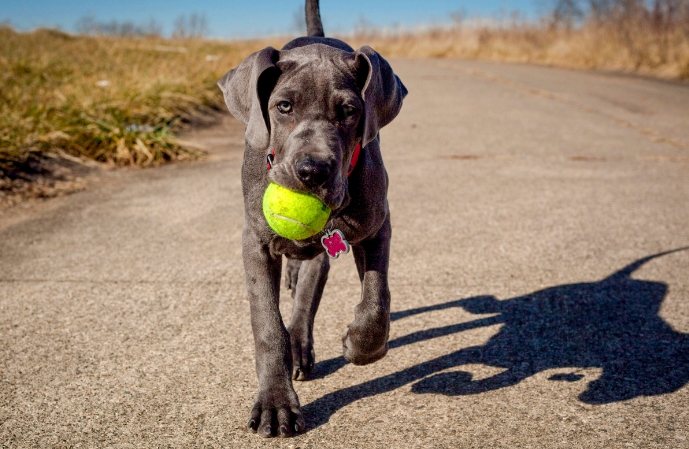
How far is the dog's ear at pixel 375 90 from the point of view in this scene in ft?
9.74

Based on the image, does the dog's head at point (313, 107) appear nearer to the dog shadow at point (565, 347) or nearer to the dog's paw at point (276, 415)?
the dog's paw at point (276, 415)

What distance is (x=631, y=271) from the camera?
4.66 metres

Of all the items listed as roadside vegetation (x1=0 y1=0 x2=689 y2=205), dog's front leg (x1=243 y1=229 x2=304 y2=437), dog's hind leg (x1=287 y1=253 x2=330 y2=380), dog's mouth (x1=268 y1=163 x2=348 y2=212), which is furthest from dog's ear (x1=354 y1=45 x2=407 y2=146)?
roadside vegetation (x1=0 y1=0 x2=689 y2=205)

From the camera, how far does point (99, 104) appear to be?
28.0 ft

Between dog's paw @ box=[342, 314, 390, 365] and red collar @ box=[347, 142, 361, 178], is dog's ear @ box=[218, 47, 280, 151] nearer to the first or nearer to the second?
red collar @ box=[347, 142, 361, 178]

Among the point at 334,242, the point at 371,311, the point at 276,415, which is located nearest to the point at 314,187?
the point at 334,242

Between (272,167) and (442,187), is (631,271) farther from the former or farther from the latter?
(272,167)

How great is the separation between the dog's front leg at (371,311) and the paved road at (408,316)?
0.71ft

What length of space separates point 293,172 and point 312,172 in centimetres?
10

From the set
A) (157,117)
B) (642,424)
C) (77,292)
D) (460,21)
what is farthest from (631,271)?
(460,21)

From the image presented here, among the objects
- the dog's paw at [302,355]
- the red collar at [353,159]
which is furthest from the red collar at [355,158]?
the dog's paw at [302,355]

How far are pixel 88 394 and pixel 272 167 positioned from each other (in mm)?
1296

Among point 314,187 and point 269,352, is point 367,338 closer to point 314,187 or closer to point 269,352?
point 269,352

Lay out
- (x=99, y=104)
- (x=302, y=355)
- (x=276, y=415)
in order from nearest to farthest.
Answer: (x=276, y=415)
(x=302, y=355)
(x=99, y=104)
